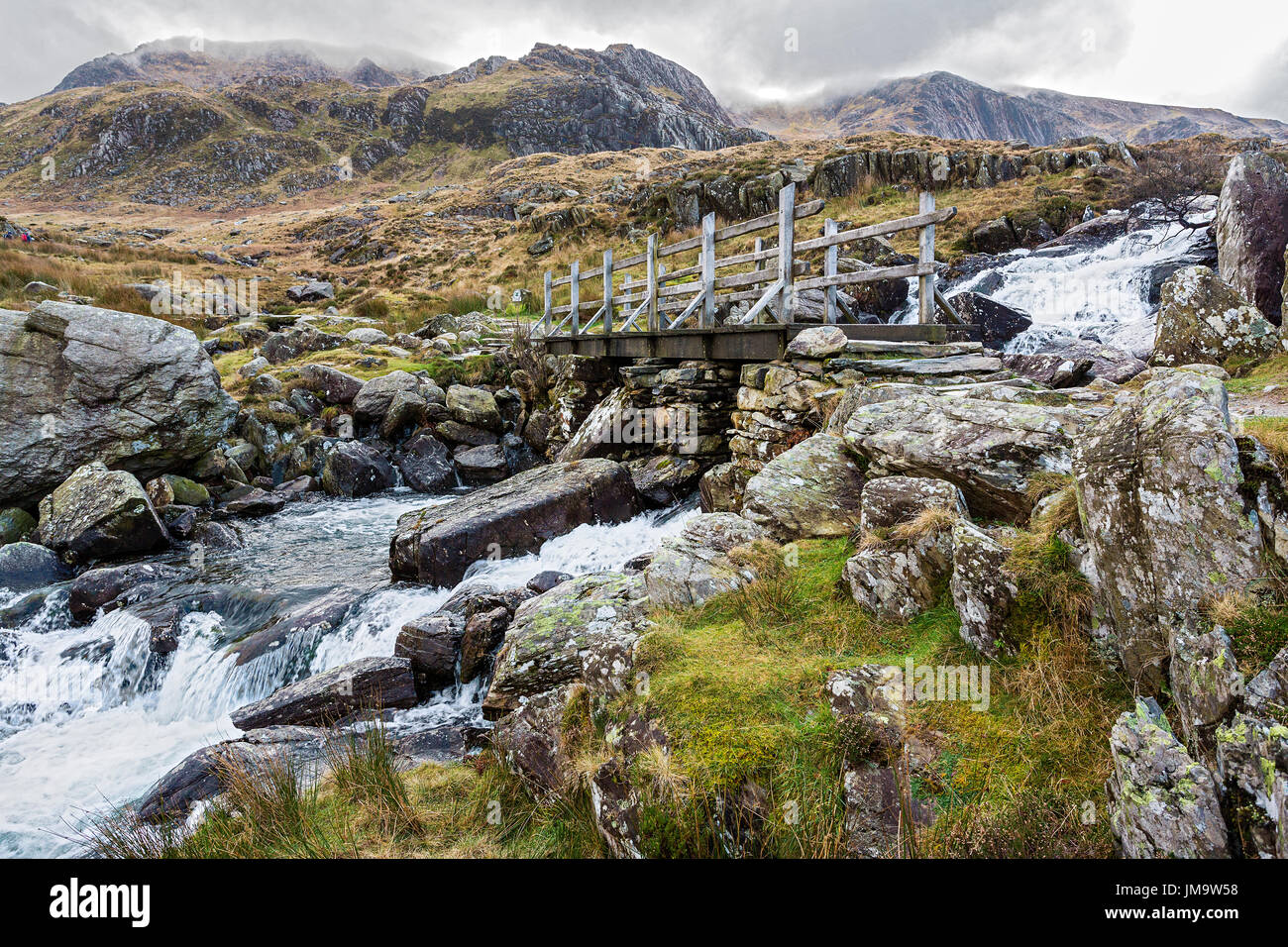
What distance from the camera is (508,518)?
10.9 metres

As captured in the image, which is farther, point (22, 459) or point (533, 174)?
point (533, 174)

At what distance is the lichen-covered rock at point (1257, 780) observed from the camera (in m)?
2.22

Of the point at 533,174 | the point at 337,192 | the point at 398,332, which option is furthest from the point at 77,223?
the point at 398,332

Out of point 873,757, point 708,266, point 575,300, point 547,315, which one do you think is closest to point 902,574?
point 873,757

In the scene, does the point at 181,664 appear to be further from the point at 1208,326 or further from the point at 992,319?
the point at 992,319

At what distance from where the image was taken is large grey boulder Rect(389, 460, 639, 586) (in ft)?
34.0

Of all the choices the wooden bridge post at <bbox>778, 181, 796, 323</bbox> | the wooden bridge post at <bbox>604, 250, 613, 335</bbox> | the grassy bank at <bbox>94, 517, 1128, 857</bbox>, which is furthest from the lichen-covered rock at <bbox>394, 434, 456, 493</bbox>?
the grassy bank at <bbox>94, 517, 1128, 857</bbox>

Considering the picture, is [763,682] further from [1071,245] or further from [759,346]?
[1071,245]

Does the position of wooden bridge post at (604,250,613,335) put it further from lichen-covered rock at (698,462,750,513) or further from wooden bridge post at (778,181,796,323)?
lichen-covered rock at (698,462,750,513)

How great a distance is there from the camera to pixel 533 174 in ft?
233

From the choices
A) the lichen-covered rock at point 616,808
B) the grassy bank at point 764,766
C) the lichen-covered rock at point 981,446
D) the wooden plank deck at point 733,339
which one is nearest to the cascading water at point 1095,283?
the wooden plank deck at point 733,339

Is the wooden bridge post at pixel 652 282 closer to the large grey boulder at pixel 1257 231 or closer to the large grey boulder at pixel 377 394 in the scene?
→ the large grey boulder at pixel 377 394
